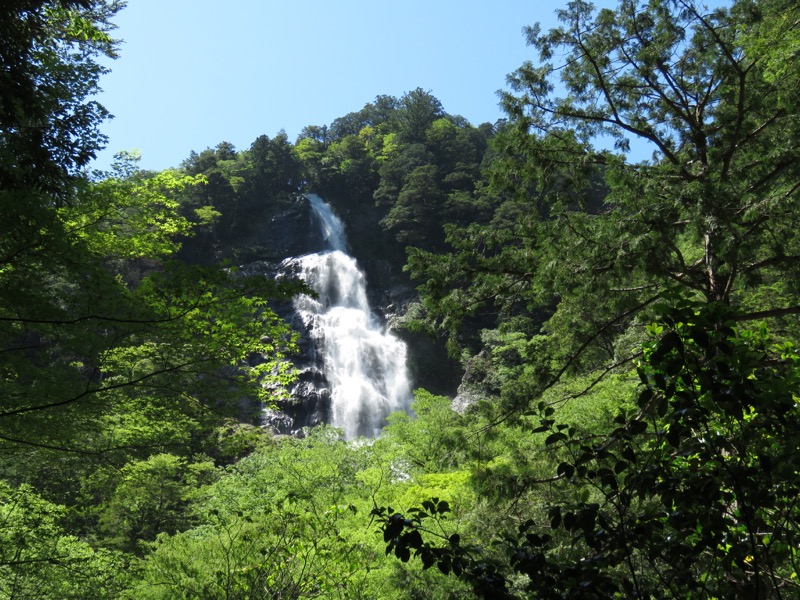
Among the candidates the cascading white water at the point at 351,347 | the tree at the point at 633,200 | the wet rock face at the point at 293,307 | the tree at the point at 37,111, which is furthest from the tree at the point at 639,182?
the cascading white water at the point at 351,347

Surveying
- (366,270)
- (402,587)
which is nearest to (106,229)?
(402,587)

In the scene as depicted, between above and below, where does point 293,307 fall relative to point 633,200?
above

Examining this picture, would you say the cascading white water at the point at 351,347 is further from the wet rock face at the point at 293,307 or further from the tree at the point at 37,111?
the tree at the point at 37,111

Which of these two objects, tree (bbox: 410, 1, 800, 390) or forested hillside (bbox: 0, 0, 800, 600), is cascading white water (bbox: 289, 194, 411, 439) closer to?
forested hillside (bbox: 0, 0, 800, 600)

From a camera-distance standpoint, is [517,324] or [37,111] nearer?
[37,111]

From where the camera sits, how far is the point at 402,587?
342 inches

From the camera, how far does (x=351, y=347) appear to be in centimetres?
3114

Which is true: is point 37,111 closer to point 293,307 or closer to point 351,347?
point 351,347

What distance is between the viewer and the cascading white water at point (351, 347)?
93.7 ft

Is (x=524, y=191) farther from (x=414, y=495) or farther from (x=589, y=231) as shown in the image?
(x=414, y=495)

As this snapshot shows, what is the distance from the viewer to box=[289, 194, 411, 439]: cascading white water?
28.5 metres

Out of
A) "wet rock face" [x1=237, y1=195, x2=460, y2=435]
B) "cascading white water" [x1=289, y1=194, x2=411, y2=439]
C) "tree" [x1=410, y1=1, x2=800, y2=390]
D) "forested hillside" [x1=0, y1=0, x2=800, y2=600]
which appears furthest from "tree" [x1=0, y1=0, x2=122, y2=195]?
"cascading white water" [x1=289, y1=194, x2=411, y2=439]

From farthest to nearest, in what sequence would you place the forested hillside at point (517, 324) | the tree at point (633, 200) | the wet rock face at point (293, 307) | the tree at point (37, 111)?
the wet rock face at point (293, 307) → the tree at point (633, 200) → the tree at point (37, 111) → the forested hillside at point (517, 324)

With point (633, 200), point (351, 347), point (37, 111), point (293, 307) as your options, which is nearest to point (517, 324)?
point (633, 200)
